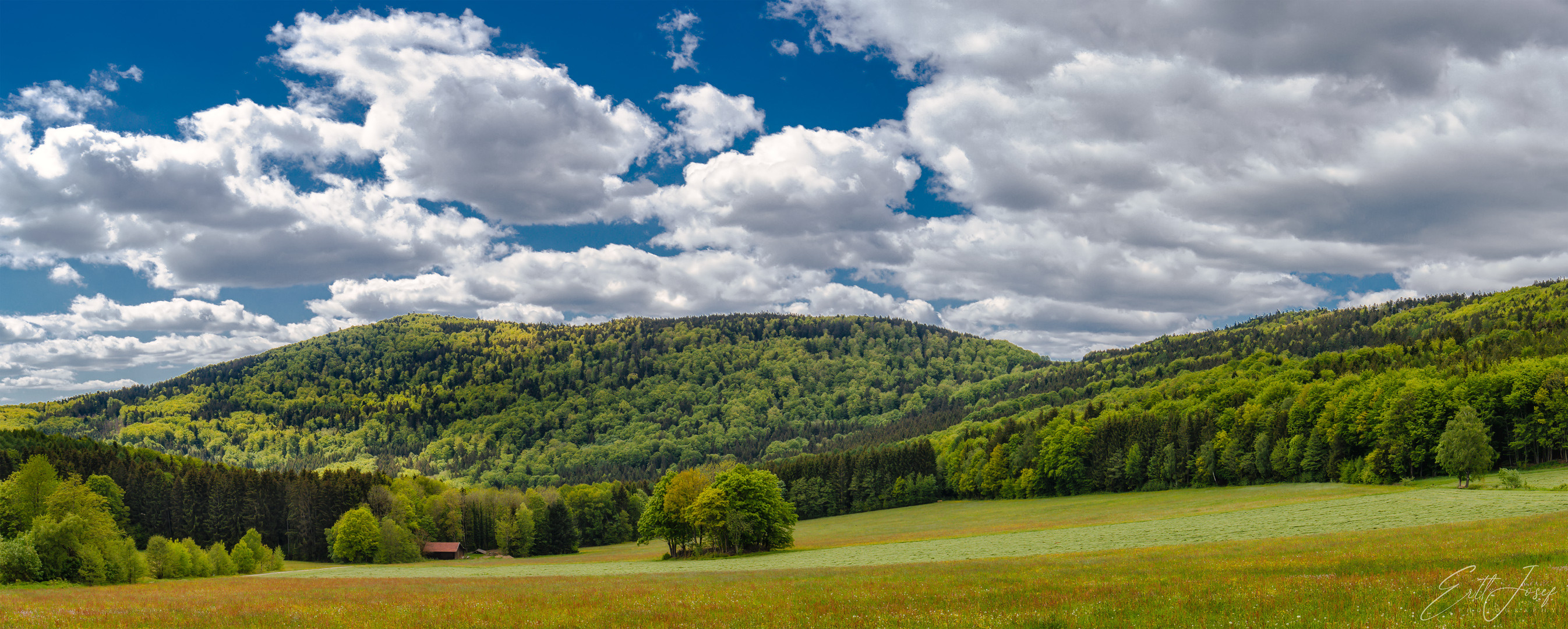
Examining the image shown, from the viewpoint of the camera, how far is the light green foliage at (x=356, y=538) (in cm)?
11262

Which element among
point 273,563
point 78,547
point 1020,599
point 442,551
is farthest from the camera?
point 442,551

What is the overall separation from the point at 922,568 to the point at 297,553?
128 m

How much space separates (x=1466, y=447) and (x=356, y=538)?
470 feet

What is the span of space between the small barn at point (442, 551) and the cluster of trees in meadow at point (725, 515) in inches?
1965

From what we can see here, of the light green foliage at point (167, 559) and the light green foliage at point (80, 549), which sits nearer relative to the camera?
the light green foliage at point (80, 549)

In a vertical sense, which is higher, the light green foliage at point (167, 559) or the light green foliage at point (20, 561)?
the light green foliage at point (20, 561)

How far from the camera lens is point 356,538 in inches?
4461

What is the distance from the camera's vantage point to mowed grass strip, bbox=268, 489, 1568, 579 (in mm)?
47312

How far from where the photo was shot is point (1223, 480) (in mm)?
116438

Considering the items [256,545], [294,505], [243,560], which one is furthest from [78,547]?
[294,505]

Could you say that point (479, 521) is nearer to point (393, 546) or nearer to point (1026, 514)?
point (393, 546)

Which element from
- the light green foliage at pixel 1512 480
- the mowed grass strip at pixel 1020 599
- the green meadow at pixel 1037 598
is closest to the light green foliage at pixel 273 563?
the green meadow at pixel 1037 598

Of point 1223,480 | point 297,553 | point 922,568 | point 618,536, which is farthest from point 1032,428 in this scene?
point 297,553

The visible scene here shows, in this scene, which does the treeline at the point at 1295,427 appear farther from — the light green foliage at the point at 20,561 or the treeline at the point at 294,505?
the light green foliage at the point at 20,561
